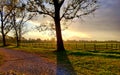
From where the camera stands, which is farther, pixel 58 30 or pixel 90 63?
pixel 58 30

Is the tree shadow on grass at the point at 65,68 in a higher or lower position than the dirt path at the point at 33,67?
lower

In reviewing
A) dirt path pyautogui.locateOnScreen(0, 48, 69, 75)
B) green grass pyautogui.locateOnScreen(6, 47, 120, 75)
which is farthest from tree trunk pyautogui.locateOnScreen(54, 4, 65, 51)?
dirt path pyautogui.locateOnScreen(0, 48, 69, 75)

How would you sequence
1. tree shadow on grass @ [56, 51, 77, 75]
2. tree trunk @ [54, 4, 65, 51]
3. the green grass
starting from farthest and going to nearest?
tree trunk @ [54, 4, 65, 51]
the green grass
tree shadow on grass @ [56, 51, 77, 75]

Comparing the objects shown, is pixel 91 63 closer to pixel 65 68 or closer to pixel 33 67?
pixel 65 68

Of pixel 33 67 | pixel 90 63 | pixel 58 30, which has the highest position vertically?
pixel 58 30

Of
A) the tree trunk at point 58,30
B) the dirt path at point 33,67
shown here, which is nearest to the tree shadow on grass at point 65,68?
the dirt path at point 33,67

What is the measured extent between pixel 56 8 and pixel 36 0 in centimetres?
343

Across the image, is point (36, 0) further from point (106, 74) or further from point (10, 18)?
point (10, 18)

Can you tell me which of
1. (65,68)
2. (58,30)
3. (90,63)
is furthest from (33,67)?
(58,30)

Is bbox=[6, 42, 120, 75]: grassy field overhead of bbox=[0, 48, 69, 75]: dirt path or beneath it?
beneath

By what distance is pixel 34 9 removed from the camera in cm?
4081

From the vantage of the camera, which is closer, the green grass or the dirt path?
the dirt path

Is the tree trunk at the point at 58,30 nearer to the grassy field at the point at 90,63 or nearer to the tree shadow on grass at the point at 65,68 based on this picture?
the grassy field at the point at 90,63

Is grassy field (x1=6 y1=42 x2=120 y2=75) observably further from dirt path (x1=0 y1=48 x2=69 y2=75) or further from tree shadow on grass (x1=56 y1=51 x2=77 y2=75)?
dirt path (x1=0 y1=48 x2=69 y2=75)
